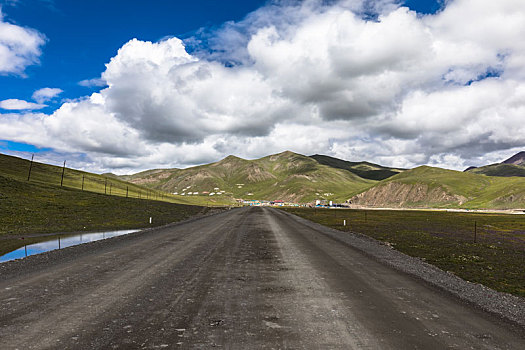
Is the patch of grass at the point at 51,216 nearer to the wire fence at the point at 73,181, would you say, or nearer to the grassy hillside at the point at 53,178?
the grassy hillside at the point at 53,178

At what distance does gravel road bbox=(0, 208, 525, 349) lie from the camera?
5793 mm

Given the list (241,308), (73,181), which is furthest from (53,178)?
(241,308)

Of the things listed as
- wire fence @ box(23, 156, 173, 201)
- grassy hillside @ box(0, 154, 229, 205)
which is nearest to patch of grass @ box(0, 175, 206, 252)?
grassy hillside @ box(0, 154, 229, 205)

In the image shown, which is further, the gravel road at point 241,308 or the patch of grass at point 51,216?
the patch of grass at point 51,216

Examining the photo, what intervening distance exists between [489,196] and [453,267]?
667ft

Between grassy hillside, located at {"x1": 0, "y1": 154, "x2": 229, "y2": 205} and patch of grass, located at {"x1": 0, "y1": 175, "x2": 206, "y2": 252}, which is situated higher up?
grassy hillside, located at {"x1": 0, "y1": 154, "x2": 229, "y2": 205}

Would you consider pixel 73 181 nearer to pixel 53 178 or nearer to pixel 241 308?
pixel 53 178

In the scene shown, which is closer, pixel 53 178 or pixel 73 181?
pixel 53 178

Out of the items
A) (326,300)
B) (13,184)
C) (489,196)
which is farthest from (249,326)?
(489,196)

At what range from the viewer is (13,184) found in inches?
2201

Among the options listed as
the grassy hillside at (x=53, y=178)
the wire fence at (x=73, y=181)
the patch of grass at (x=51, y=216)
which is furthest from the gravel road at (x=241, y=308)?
the wire fence at (x=73, y=181)

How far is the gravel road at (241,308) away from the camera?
19.0 ft

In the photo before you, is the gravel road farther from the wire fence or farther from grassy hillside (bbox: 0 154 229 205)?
the wire fence

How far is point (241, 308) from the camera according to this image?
297 inches
